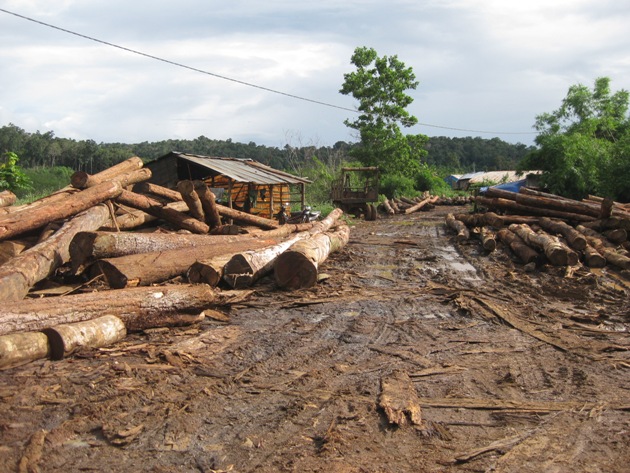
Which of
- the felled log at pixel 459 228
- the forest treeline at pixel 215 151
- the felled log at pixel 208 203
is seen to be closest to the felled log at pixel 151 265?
the felled log at pixel 208 203

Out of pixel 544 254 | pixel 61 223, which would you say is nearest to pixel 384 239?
pixel 544 254

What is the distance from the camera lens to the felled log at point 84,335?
5395 mm

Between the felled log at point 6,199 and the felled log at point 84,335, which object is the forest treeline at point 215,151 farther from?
the felled log at point 84,335

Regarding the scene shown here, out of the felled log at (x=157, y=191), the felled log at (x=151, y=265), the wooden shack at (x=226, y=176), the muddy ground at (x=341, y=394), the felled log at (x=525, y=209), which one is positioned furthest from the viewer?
the wooden shack at (x=226, y=176)

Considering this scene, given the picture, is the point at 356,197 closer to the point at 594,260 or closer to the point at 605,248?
the point at 605,248

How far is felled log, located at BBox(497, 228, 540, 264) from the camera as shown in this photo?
12.1 metres

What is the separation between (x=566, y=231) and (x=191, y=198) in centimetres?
907

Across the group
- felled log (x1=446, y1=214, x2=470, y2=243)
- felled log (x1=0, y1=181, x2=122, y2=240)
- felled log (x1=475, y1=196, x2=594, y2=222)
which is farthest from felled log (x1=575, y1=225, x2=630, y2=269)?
felled log (x1=0, y1=181, x2=122, y2=240)

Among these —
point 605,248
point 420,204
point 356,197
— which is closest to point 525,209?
point 605,248

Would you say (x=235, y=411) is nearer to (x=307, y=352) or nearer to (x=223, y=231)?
(x=307, y=352)

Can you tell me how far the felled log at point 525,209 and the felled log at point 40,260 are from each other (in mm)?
12601

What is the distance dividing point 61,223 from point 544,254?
9.83 meters

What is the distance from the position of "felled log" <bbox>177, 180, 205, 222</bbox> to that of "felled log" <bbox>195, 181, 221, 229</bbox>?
0.46 feet

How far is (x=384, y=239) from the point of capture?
17.2 m
